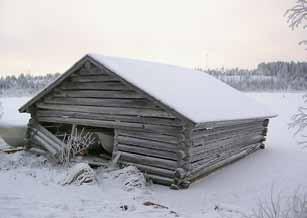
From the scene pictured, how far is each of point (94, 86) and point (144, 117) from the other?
96.7 inches

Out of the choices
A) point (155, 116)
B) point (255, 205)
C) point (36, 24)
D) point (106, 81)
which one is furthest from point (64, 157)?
point (36, 24)

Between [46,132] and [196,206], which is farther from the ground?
[46,132]

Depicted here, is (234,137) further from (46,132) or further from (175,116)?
(46,132)

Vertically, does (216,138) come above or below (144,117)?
below

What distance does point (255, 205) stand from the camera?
8.74 metres

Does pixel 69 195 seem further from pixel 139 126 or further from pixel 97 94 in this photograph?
pixel 97 94

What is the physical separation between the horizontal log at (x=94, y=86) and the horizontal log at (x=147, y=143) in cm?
174

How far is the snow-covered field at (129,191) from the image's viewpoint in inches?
285

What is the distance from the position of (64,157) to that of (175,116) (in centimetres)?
475

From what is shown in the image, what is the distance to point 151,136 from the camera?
1065 cm

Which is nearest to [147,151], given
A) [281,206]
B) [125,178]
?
[125,178]

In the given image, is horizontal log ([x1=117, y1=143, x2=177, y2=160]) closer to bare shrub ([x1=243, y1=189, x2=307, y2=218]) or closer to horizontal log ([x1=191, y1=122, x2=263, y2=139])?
horizontal log ([x1=191, y1=122, x2=263, y2=139])

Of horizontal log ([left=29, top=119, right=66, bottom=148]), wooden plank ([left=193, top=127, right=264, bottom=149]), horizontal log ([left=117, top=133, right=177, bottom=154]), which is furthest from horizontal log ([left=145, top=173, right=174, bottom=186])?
horizontal log ([left=29, top=119, right=66, bottom=148])

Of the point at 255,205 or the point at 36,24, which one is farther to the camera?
the point at 36,24
